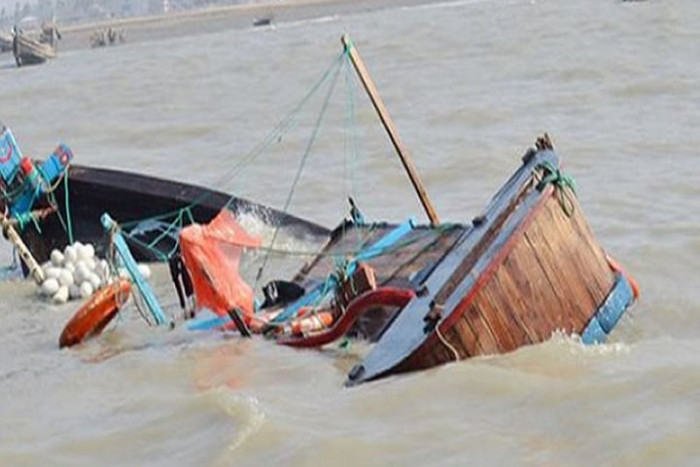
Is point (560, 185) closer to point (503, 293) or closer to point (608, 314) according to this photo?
point (608, 314)

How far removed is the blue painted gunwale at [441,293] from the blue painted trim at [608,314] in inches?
27.2

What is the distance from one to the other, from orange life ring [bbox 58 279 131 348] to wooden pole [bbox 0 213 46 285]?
1982 mm

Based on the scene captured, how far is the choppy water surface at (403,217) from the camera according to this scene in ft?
21.0

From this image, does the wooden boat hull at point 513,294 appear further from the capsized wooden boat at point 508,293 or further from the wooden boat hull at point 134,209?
A: the wooden boat hull at point 134,209

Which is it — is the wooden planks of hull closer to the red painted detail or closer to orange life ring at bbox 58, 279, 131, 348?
the red painted detail

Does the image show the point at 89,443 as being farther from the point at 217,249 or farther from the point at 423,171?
the point at 423,171

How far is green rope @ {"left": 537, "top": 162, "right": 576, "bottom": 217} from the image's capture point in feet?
23.9

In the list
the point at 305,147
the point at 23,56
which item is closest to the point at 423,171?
the point at 305,147

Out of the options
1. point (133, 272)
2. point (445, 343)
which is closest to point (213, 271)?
point (133, 272)

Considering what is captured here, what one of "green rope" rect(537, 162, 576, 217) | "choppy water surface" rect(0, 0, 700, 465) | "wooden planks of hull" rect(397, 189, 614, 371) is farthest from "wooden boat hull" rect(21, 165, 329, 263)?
"wooden planks of hull" rect(397, 189, 614, 371)

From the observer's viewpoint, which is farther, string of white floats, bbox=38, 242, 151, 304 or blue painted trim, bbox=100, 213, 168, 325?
string of white floats, bbox=38, 242, 151, 304

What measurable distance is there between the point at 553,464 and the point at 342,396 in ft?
5.11

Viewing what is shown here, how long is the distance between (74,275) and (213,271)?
2845 millimetres

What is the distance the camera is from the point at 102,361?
8.80m
